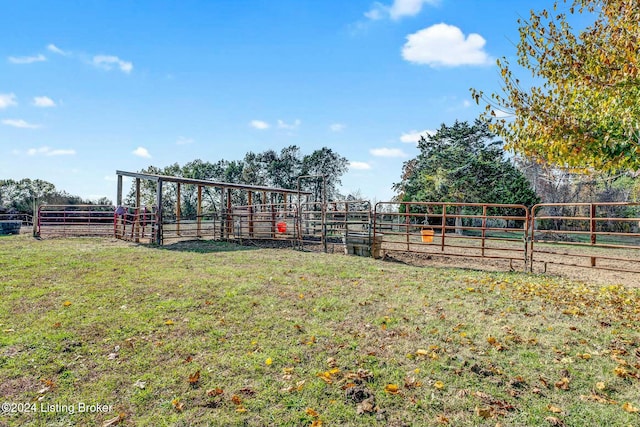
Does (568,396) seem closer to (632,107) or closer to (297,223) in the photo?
(632,107)

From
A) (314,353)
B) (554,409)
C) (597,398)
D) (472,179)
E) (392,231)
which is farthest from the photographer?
(472,179)

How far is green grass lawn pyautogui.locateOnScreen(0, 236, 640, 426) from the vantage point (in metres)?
2.56

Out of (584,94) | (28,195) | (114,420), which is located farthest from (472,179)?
(28,195)

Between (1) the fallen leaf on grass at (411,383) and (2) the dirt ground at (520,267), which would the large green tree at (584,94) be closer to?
(2) the dirt ground at (520,267)

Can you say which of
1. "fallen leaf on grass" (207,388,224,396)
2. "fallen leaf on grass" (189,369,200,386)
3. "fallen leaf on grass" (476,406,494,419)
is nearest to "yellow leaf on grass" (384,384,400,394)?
"fallen leaf on grass" (476,406,494,419)

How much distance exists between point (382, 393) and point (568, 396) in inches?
55.6

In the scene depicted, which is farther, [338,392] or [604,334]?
[604,334]

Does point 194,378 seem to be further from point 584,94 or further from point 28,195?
point 28,195

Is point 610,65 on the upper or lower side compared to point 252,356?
upper

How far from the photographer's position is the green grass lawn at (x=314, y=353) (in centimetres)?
256

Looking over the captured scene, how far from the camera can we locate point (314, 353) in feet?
11.2

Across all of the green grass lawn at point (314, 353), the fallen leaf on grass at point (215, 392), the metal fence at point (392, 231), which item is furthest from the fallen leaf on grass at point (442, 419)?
the metal fence at point (392, 231)

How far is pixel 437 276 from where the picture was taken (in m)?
7.05

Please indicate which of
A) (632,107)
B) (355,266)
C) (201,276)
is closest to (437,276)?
(355,266)
